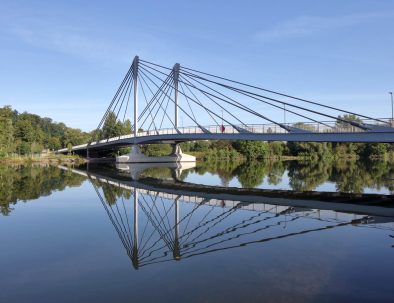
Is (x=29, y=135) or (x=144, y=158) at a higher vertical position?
(x=29, y=135)

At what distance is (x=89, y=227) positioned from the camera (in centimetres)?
1491

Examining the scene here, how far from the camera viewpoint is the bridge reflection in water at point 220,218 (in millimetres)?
12047

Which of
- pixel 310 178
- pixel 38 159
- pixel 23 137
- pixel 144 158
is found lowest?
pixel 310 178

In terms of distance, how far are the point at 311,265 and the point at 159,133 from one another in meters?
53.2

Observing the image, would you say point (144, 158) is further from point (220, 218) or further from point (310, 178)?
point (220, 218)

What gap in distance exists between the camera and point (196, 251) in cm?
1128

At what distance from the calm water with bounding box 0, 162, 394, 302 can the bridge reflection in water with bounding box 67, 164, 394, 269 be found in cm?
5

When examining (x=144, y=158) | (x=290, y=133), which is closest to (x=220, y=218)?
(x=290, y=133)

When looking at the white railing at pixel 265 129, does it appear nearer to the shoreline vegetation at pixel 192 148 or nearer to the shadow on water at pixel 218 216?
the shadow on water at pixel 218 216

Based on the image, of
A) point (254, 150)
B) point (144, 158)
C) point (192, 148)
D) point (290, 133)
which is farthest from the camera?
point (192, 148)

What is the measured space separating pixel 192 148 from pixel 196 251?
104 metres

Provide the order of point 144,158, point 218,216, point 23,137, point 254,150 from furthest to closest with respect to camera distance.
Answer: point 254,150 < point 23,137 < point 144,158 < point 218,216

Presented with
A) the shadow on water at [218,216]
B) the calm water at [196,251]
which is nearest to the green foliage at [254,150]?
the shadow on water at [218,216]

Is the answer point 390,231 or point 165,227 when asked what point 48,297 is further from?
point 390,231
